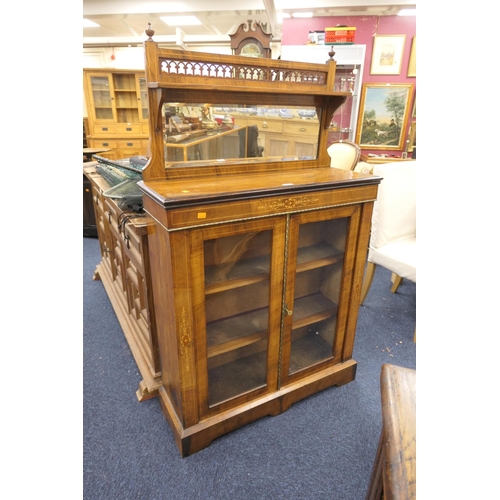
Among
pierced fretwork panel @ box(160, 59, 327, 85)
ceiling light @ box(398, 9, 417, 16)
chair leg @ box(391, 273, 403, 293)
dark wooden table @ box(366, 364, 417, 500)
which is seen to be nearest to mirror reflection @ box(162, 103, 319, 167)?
pierced fretwork panel @ box(160, 59, 327, 85)

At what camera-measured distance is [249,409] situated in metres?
1.51

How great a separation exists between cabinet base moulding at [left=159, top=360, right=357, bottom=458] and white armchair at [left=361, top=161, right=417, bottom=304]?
29.9 inches

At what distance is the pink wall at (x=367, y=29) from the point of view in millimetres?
4332

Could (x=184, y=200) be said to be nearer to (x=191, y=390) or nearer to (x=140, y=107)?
(x=191, y=390)

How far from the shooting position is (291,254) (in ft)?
4.49

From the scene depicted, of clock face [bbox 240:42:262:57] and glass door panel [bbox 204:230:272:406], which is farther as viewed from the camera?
clock face [bbox 240:42:262:57]

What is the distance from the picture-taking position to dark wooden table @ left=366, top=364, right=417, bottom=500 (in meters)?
0.53

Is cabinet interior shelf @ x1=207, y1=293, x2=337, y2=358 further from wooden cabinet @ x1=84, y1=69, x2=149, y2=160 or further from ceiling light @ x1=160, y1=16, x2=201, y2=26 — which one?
ceiling light @ x1=160, y1=16, x2=201, y2=26

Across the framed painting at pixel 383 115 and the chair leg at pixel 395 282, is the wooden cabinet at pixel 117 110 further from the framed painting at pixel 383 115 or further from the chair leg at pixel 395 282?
the chair leg at pixel 395 282

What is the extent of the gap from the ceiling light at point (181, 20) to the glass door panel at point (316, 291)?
6.12 metres
